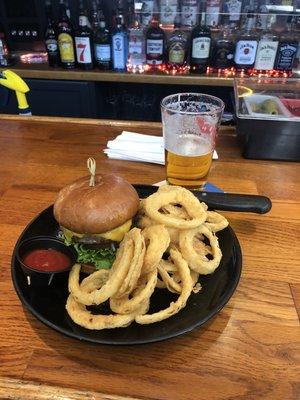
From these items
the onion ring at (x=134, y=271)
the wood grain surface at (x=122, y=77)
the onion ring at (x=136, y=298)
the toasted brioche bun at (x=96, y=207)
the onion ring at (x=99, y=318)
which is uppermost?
the toasted brioche bun at (x=96, y=207)

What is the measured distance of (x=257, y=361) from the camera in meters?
0.60

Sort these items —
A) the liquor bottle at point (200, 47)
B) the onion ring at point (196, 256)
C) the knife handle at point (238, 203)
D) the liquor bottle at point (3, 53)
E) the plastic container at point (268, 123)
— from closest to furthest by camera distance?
1. the onion ring at point (196, 256)
2. the knife handle at point (238, 203)
3. the plastic container at point (268, 123)
4. the liquor bottle at point (200, 47)
5. the liquor bottle at point (3, 53)

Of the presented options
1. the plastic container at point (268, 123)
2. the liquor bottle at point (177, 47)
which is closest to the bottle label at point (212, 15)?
the liquor bottle at point (177, 47)

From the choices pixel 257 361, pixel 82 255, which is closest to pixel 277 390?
pixel 257 361

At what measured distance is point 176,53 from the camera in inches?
96.1

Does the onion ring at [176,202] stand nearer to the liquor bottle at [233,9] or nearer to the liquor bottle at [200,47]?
the liquor bottle at [200,47]

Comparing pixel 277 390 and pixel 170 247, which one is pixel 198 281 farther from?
pixel 277 390

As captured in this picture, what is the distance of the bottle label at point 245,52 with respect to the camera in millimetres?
2338

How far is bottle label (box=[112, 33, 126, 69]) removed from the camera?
7.87 feet

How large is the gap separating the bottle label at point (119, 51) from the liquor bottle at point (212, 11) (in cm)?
61

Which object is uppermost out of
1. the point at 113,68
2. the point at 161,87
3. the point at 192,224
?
the point at 192,224

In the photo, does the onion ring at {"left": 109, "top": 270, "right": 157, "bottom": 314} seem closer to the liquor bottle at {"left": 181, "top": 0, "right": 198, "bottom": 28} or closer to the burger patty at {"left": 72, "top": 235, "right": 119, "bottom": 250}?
the burger patty at {"left": 72, "top": 235, "right": 119, "bottom": 250}

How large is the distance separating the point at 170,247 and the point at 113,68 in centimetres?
212

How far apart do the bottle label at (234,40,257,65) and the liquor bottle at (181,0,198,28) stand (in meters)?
0.37
